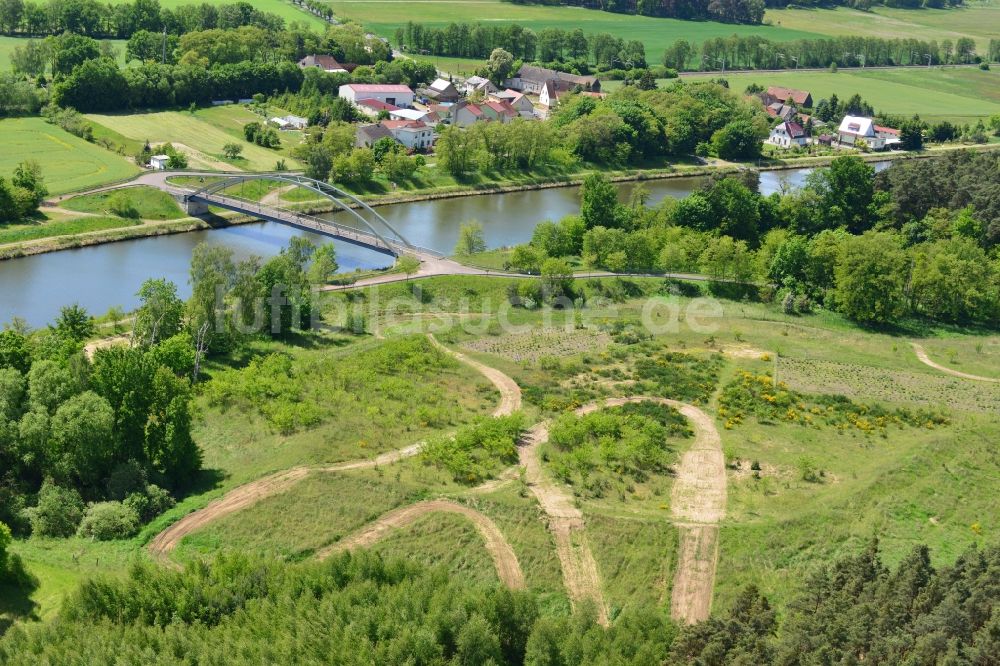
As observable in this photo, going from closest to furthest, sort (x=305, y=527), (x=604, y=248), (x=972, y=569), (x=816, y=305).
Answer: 1. (x=972, y=569)
2. (x=305, y=527)
3. (x=816, y=305)
4. (x=604, y=248)

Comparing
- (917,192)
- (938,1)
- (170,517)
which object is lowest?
(170,517)

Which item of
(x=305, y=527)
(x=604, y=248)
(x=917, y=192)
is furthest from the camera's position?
(x=917, y=192)

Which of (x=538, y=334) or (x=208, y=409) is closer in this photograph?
(x=208, y=409)

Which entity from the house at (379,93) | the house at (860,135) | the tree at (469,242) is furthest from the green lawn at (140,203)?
the house at (860,135)

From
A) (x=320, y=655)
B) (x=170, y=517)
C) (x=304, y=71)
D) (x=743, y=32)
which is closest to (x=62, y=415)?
(x=170, y=517)

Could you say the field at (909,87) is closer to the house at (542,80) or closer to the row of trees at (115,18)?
the house at (542,80)

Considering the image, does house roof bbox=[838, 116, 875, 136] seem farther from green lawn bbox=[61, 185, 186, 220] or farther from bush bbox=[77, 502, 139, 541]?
bush bbox=[77, 502, 139, 541]

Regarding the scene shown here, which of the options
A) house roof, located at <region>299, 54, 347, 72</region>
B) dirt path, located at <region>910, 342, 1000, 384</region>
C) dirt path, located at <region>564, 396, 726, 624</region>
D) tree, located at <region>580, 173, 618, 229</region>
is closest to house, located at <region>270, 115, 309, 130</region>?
house roof, located at <region>299, 54, 347, 72</region>

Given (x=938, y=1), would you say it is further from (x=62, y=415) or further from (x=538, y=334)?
(x=62, y=415)
